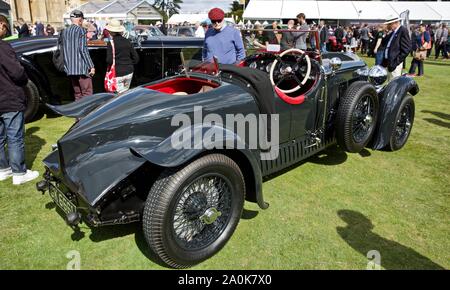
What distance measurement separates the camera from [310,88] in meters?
3.84

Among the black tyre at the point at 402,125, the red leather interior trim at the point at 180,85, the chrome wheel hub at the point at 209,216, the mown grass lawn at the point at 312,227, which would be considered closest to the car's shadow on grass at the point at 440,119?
the black tyre at the point at 402,125

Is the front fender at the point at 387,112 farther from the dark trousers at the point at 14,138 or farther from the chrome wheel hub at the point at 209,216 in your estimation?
the dark trousers at the point at 14,138

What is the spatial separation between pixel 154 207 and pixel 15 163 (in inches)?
96.2

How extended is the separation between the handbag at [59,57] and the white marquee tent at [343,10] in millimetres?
25985

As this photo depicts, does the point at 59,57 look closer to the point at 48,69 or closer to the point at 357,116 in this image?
the point at 48,69

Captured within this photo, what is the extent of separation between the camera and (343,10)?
31.4 meters

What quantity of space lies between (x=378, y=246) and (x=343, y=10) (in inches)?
1293

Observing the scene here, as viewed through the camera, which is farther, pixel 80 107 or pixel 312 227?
pixel 80 107

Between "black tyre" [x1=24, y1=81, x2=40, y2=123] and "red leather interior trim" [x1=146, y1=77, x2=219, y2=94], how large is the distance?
11.6ft

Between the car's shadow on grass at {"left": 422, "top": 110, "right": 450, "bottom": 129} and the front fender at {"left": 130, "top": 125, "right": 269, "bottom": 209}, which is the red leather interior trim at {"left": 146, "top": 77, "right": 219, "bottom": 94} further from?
the car's shadow on grass at {"left": 422, "top": 110, "right": 450, "bottom": 129}

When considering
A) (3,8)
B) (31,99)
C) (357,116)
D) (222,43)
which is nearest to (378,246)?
(357,116)

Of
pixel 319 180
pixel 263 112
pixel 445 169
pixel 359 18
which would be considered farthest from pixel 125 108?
pixel 359 18
